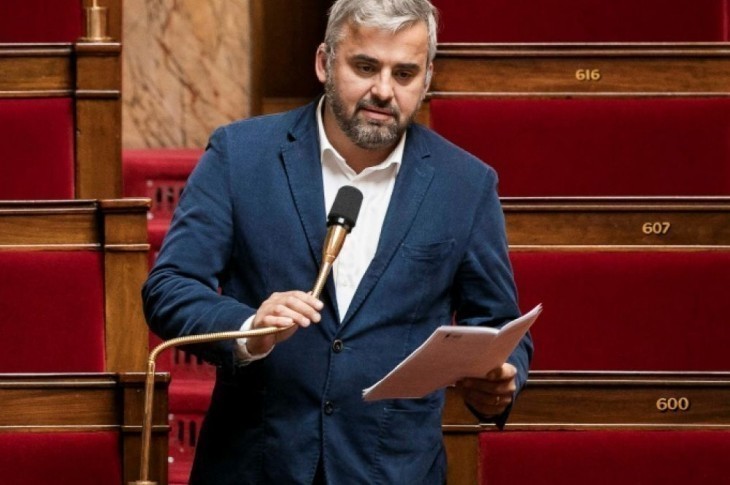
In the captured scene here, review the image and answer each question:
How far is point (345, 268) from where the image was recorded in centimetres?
52

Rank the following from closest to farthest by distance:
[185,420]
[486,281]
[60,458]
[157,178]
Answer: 1. [486,281]
2. [60,458]
3. [185,420]
4. [157,178]

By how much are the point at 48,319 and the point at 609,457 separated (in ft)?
0.90

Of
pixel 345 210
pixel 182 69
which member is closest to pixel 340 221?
pixel 345 210

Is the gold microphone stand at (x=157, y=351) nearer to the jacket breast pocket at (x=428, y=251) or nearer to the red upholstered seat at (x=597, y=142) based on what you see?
the jacket breast pocket at (x=428, y=251)

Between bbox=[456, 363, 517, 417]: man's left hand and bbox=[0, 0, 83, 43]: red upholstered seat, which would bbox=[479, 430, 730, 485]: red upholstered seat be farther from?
bbox=[0, 0, 83, 43]: red upholstered seat

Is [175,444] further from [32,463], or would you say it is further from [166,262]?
[166,262]

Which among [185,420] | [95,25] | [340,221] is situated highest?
[95,25]

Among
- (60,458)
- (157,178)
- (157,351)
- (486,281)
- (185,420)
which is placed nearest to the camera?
(157,351)

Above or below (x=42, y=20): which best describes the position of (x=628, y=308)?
below

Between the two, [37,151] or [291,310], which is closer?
[291,310]

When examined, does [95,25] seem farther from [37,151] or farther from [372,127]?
[372,127]

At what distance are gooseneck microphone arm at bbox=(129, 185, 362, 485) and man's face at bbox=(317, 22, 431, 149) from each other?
0.05m

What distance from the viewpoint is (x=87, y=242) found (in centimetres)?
74

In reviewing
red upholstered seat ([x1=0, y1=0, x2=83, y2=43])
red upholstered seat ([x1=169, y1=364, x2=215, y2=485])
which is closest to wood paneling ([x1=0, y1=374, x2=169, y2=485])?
red upholstered seat ([x1=169, y1=364, x2=215, y2=485])
